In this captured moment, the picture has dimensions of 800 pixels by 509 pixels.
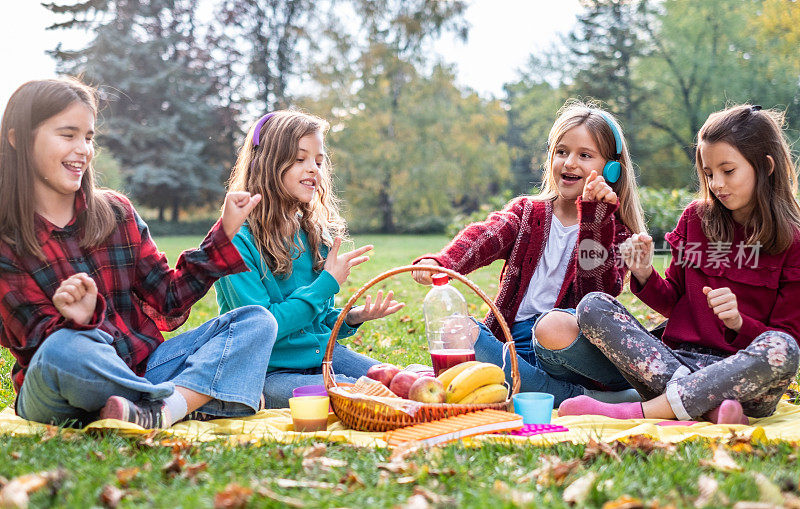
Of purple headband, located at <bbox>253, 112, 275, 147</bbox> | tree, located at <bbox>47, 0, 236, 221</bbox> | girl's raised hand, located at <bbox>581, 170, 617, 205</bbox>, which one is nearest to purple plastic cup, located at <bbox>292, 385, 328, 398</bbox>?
purple headband, located at <bbox>253, 112, 275, 147</bbox>

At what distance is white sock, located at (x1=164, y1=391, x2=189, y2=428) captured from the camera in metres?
2.76

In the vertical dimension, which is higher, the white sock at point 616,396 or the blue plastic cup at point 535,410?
the blue plastic cup at point 535,410

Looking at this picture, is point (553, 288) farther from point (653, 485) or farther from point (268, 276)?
point (653, 485)

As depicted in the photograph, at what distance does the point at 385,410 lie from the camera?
271 centimetres

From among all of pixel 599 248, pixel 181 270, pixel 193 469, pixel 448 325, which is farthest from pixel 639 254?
pixel 193 469

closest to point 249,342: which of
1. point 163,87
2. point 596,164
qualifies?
point 596,164

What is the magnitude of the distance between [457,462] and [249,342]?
3.82 feet

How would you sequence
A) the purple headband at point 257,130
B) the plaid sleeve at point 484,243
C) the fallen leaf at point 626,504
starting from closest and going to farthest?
the fallen leaf at point 626,504
the plaid sleeve at point 484,243
the purple headband at point 257,130

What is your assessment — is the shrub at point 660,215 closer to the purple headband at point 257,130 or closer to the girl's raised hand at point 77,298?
the purple headband at point 257,130

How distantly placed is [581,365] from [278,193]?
1764mm

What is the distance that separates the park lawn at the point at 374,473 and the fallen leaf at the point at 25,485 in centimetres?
3

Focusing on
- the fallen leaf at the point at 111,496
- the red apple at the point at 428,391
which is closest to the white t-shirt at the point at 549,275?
the red apple at the point at 428,391

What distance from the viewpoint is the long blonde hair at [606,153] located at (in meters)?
3.67

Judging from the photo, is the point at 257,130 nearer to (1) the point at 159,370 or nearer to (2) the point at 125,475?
(1) the point at 159,370
